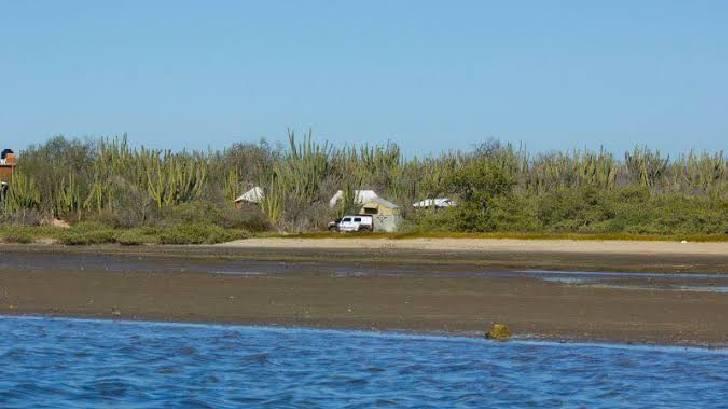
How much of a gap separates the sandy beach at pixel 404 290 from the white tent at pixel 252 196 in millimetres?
25215

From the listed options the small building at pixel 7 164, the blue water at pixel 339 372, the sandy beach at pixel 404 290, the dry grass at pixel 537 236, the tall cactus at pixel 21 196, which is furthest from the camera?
the small building at pixel 7 164

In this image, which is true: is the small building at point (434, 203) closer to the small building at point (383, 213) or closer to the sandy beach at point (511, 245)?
the small building at point (383, 213)

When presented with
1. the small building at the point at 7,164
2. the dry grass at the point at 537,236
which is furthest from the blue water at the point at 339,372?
the small building at the point at 7,164

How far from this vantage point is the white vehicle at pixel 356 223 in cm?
5612

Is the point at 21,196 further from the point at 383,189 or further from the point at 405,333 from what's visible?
the point at 405,333

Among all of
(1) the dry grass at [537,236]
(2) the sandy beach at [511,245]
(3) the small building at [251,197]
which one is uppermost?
(3) the small building at [251,197]

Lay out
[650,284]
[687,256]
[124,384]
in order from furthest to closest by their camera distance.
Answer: [687,256], [650,284], [124,384]

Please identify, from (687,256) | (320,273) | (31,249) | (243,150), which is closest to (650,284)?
(320,273)

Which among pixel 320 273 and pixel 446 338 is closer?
pixel 446 338

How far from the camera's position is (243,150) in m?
88.8

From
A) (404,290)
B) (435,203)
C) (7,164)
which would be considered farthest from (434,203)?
(7,164)

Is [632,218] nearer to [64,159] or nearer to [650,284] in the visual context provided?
[650,284]

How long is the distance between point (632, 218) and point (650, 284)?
2643cm

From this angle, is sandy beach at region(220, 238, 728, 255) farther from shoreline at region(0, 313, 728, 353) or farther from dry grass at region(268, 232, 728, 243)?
shoreline at region(0, 313, 728, 353)
